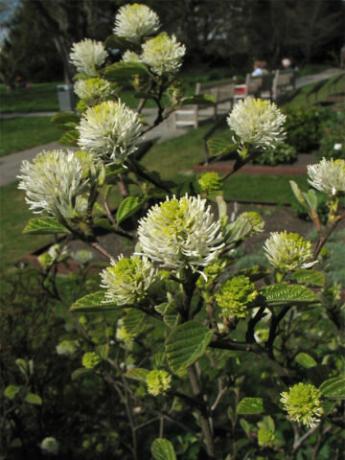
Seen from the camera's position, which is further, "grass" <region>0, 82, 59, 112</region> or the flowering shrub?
"grass" <region>0, 82, 59, 112</region>

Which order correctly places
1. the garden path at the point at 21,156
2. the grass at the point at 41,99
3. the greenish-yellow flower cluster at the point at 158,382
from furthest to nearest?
the grass at the point at 41,99 → the garden path at the point at 21,156 → the greenish-yellow flower cluster at the point at 158,382

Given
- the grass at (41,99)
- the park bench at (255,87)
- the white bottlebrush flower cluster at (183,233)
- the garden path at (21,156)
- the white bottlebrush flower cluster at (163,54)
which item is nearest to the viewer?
the white bottlebrush flower cluster at (183,233)

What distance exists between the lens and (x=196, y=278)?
0.93 meters

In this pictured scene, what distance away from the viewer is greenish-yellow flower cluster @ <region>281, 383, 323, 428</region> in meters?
1.03

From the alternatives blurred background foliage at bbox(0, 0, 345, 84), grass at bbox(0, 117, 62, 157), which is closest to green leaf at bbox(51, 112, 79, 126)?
grass at bbox(0, 117, 62, 157)

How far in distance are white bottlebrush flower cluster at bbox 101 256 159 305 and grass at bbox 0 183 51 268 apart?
388 cm

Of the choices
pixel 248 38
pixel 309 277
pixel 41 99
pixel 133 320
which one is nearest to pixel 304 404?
pixel 309 277

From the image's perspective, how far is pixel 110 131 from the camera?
1098mm

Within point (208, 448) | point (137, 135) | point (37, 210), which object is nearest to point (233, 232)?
point (137, 135)

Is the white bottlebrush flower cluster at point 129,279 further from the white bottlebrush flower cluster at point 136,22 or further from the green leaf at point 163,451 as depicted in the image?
the white bottlebrush flower cluster at point 136,22

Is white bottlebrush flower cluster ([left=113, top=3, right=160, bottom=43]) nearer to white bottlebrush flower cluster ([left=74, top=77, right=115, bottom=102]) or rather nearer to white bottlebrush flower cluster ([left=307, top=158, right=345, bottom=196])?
white bottlebrush flower cluster ([left=74, top=77, right=115, bottom=102])

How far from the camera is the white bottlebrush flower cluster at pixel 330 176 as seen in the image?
108 cm

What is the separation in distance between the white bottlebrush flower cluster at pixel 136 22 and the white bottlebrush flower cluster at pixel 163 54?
20cm

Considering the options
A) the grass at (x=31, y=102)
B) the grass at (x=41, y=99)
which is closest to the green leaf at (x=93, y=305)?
the grass at (x=41, y=99)
